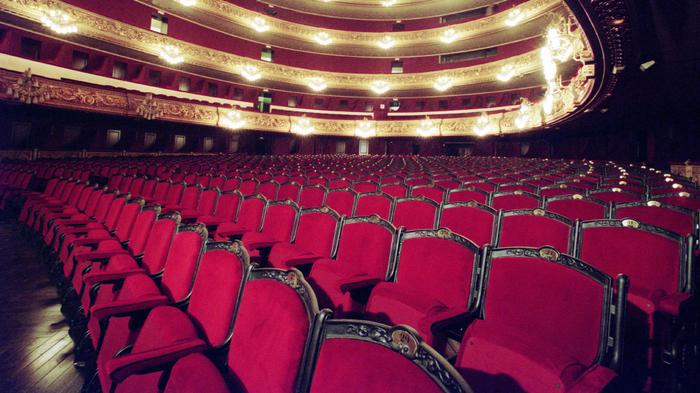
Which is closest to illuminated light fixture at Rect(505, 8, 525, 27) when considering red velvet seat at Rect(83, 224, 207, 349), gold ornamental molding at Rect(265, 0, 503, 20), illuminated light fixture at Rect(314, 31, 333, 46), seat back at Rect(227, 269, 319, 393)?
gold ornamental molding at Rect(265, 0, 503, 20)

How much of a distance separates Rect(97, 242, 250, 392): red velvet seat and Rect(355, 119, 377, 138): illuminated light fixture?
15.2 m

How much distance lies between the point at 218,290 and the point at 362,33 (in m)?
17.7

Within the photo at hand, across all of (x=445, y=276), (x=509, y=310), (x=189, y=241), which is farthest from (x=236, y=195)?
(x=509, y=310)

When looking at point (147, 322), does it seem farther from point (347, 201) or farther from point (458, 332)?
point (347, 201)

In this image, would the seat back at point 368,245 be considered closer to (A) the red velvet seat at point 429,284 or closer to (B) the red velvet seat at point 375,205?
(A) the red velvet seat at point 429,284

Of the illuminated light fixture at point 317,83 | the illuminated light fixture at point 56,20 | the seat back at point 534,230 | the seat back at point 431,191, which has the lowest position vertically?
the seat back at point 534,230

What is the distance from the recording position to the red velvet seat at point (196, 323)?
991mm

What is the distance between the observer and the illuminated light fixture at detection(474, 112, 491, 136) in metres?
13.0

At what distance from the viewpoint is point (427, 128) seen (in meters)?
15.2

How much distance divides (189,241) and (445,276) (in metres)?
1.15

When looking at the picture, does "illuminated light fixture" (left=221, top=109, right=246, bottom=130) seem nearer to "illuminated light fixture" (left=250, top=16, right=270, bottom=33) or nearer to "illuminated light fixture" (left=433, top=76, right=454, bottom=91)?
"illuminated light fixture" (left=250, top=16, right=270, bottom=33)

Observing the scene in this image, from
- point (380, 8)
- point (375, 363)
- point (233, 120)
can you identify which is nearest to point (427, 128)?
point (380, 8)

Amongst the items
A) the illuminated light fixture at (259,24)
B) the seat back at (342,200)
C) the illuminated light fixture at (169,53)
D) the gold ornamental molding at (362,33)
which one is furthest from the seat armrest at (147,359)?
the illuminated light fixture at (259,24)

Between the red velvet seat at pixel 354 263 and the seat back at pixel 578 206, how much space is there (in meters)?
1.35
